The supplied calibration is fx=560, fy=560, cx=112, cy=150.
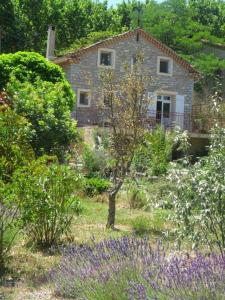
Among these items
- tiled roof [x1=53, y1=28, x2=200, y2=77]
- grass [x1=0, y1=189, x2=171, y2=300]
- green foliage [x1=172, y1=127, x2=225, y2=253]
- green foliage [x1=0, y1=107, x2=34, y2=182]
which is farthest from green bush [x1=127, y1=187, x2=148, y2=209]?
tiled roof [x1=53, y1=28, x2=200, y2=77]

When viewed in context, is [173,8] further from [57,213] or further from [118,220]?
[57,213]

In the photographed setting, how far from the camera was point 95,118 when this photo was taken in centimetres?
2906

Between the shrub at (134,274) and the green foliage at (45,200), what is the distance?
1019 millimetres

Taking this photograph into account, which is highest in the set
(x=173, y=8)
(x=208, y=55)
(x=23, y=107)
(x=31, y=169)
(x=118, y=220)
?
(x=173, y=8)

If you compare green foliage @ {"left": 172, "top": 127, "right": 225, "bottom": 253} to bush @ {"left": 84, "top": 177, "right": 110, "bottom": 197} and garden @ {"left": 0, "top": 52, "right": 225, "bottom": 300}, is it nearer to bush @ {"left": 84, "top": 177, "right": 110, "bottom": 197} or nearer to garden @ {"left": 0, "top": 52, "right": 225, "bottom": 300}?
garden @ {"left": 0, "top": 52, "right": 225, "bottom": 300}

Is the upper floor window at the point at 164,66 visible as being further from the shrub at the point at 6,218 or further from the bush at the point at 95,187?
the shrub at the point at 6,218

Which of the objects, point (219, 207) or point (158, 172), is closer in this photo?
point (219, 207)

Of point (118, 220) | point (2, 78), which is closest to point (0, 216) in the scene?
point (118, 220)

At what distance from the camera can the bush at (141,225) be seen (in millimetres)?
9586

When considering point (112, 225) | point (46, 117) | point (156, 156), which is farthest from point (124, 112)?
point (156, 156)

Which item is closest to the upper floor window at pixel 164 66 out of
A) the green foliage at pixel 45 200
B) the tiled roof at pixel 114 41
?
the tiled roof at pixel 114 41

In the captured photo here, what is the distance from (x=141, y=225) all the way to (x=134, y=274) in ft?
19.0

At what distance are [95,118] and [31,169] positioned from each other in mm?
22790

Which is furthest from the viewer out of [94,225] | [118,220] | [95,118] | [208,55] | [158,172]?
[208,55]
